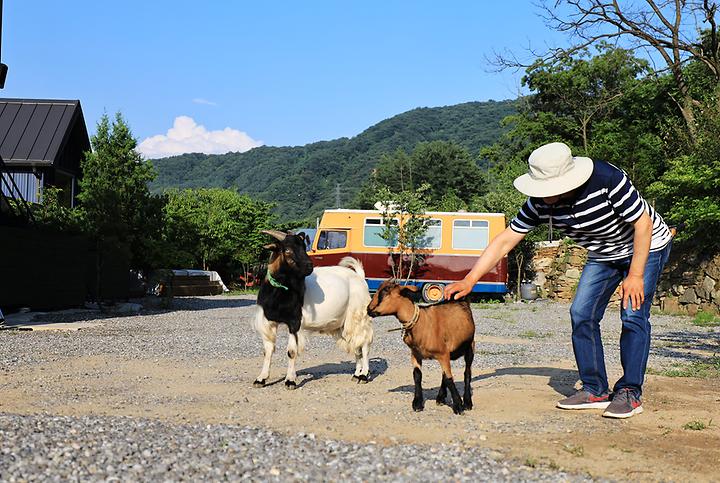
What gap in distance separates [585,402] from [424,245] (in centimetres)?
2333

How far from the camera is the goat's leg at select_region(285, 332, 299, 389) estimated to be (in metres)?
8.20

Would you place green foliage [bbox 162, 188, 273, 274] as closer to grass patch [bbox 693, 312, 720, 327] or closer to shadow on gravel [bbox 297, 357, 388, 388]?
grass patch [bbox 693, 312, 720, 327]

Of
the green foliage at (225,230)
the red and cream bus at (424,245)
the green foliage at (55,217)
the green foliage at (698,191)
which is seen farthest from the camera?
the green foliage at (225,230)

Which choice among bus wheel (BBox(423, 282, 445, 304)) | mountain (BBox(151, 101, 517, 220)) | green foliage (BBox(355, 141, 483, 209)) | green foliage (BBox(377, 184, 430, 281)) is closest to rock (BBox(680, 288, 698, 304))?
bus wheel (BBox(423, 282, 445, 304))

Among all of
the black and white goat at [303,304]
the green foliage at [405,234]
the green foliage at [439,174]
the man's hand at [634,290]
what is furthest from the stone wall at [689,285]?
the green foliage at [439,174]

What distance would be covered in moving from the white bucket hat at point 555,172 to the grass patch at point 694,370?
4.18 metres

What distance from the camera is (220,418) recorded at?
639 cm

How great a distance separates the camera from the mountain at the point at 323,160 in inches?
5007

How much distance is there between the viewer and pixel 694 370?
9.79m

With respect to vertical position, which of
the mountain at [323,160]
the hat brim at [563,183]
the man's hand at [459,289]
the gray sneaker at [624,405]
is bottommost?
the gray sneaker at [624,405]

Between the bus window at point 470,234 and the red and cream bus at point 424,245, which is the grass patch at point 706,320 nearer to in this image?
the red and cream bus at point 424,245

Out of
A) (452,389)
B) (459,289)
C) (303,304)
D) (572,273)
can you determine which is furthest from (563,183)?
(572,273)

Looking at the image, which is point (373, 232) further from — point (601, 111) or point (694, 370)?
point (601, 111)

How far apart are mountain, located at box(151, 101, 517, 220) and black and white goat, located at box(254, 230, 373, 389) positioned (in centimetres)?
10761
